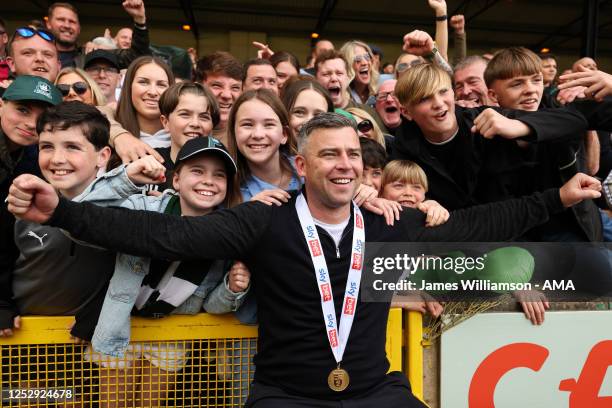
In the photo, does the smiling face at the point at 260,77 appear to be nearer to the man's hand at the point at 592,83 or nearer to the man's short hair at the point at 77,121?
the man's short hair at the point at 77,121

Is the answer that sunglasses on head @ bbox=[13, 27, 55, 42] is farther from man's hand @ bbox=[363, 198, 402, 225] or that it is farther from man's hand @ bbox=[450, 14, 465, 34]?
man's hand @ bbox=[450, 14, 465, 34]

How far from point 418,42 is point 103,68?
119 inches

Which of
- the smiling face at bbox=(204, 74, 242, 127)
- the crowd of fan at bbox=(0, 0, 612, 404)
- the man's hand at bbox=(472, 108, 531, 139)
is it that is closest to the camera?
the crowd of fan at bbox=(0, 0, 612, 404)

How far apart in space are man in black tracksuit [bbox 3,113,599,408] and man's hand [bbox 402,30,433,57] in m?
A: 1.32

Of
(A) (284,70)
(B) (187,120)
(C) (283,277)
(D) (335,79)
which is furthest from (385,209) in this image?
(A) (284,70)

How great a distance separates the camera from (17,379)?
2240mm

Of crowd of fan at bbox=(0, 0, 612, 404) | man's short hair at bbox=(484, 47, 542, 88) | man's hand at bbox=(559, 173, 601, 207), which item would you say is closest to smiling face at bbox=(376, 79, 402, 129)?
crowd of fan at bbox=(0, 0, 612, 404)

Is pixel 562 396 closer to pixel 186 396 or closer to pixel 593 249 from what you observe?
pixel 593 249

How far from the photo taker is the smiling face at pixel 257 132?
282 cm

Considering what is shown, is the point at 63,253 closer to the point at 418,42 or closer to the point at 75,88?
the point at 75,88

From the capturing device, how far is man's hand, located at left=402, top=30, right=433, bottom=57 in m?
3.32

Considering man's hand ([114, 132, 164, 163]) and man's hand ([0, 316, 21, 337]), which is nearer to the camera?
man's hand ([0, 316, 21, 337])

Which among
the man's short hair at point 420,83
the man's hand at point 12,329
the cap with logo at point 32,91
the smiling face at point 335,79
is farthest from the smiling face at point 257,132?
the smiling face at point 335,79

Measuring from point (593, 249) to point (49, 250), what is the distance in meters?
2.96
